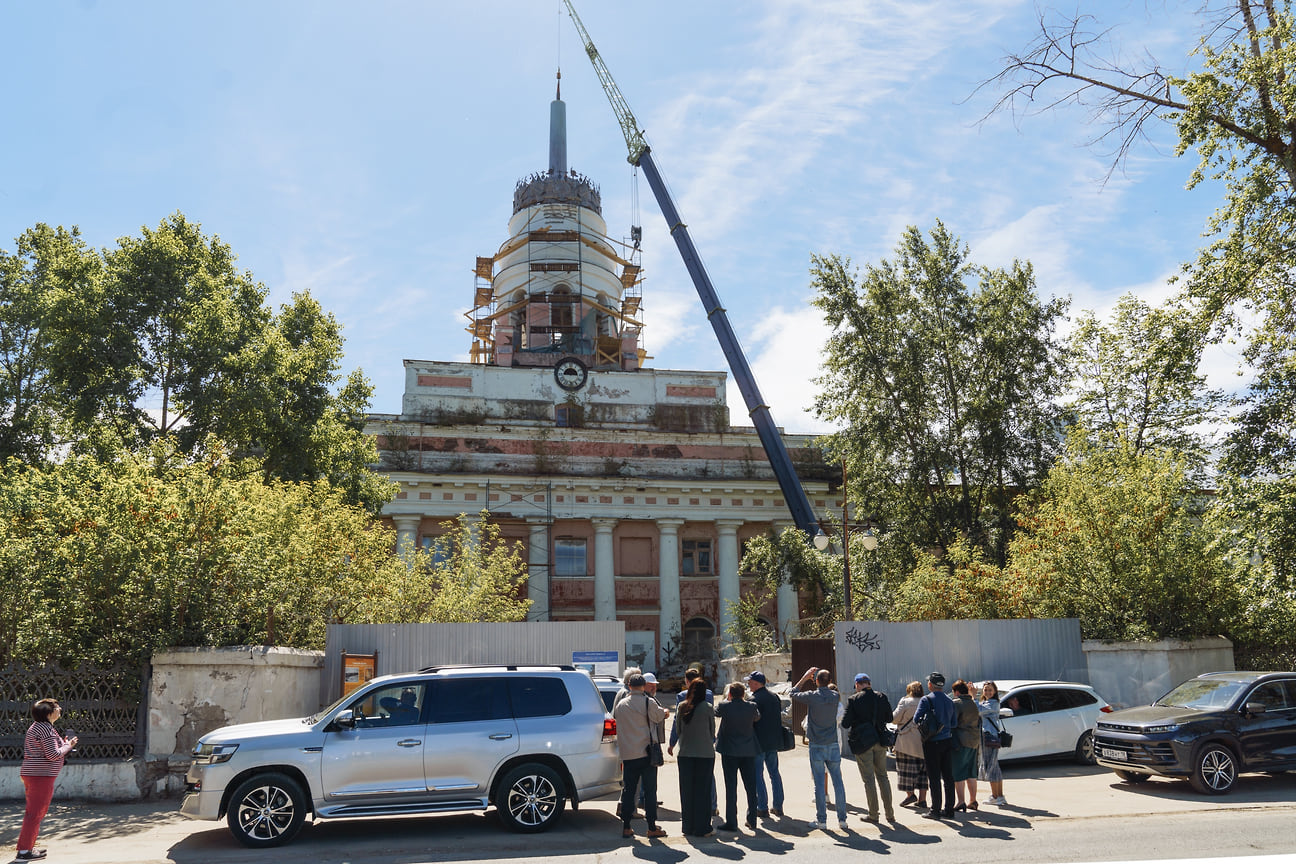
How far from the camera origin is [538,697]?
972 centimetres

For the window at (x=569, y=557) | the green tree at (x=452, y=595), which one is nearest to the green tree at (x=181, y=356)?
the green tree at (x=452, y=595)

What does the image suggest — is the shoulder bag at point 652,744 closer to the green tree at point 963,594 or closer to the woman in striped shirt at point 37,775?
the woman in striped shirt at point 37,775

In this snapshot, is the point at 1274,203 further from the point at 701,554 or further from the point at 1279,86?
the point at 701,554

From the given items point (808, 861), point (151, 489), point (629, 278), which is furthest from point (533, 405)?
point (808, 861)

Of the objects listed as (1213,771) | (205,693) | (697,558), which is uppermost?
(697,558)

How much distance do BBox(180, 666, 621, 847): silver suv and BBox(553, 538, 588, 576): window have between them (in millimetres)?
28405

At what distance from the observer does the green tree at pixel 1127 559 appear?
16156 millimetres

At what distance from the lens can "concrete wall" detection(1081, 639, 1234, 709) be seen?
15289mm

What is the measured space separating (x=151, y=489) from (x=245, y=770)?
653cm

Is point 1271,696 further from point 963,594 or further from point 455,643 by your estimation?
point 455,643

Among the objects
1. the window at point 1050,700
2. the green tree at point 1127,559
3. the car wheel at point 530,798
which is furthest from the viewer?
the green tree at point 1127,559

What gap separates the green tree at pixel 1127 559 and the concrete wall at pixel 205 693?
1388 centimetres

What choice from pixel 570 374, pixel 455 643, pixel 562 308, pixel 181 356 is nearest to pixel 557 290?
pixel 562 308

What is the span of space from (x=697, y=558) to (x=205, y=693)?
2890 centimetres
